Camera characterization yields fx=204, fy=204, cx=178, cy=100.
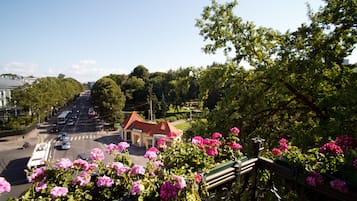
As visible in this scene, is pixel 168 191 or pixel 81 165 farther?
pixel 81 165

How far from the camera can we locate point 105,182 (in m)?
1.30

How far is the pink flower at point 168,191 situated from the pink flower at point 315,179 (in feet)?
3.46

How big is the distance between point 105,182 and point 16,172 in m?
17.1

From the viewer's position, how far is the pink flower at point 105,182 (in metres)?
1.30

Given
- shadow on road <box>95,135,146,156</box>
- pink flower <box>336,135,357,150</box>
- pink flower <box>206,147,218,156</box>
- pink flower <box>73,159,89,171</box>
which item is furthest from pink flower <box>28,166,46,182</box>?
shadow on road <box>95,135,146,156</box>

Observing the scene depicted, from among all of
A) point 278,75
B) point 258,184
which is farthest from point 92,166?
point 278,75

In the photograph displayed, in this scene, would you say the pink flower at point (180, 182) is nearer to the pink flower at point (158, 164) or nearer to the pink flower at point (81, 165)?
the pink flower at point (158, 164)

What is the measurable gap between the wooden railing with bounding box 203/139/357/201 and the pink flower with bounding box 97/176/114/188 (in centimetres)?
66

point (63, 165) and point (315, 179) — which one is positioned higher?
point (63, 165)

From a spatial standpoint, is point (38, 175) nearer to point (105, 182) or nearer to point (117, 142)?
point (105, 182)

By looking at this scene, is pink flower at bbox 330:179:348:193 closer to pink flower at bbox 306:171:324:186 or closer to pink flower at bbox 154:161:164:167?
pink flower at bbox 306:171:324:186

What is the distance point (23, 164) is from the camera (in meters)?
15.5

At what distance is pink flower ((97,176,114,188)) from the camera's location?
4.27 feet

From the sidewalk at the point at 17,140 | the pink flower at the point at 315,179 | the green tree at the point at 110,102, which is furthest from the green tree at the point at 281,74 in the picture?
the green tree at the point at 110,102
